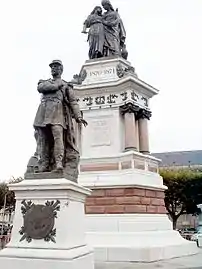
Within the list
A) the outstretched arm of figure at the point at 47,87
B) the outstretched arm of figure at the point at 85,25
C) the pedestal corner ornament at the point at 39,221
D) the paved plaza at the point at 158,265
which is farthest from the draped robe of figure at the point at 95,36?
the pedestal corner ornament at the point at 39,221

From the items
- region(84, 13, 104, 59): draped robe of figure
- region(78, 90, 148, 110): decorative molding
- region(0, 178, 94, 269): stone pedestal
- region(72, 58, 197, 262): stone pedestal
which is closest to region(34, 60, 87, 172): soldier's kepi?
region(0, 178, 94, 269): stone pedestal

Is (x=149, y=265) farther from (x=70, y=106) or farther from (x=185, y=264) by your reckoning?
(x=70, y=106)

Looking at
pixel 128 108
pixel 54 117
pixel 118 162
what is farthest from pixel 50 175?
pixel 128 108

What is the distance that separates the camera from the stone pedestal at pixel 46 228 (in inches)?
282

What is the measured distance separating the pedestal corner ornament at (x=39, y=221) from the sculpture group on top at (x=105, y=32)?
968 centimetres

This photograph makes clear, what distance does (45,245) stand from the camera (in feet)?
24.1

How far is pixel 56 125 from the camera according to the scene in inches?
319

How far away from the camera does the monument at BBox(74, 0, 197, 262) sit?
12406mm

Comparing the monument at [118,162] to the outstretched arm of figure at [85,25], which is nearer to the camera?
the monument at [118,162]

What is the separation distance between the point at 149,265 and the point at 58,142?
183 inches

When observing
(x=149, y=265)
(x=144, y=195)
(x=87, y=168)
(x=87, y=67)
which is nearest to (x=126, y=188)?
(x=144, y=195)

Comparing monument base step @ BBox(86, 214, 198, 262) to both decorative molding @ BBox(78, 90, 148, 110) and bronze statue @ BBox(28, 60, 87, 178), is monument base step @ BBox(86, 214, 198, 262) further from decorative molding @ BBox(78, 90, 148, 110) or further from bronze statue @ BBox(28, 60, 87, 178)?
bronze statue @ BBox(28, 60, 87, 178)

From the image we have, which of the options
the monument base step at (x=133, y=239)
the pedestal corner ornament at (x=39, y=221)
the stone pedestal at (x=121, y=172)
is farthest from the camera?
the stone pedestal at (x=121, y=172)

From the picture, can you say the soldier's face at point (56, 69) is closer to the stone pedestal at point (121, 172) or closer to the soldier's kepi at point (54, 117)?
the soldier's kepi at point (54, 117)
